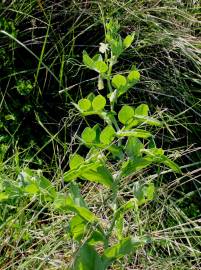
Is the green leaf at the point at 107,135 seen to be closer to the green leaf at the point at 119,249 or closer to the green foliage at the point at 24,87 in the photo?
the green leaf at the point at 119,249

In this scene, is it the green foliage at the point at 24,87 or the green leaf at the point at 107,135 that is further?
the green foliage at the point at 24,87

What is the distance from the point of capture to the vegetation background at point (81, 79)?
2240mm

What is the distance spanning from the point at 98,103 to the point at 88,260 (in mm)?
314

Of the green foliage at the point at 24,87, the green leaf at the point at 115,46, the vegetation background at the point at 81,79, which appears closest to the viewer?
the green leaf at the point at 115,46

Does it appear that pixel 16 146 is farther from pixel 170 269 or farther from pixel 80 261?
pixel 80 261

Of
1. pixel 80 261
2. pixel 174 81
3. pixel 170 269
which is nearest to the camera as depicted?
pixel 80 261

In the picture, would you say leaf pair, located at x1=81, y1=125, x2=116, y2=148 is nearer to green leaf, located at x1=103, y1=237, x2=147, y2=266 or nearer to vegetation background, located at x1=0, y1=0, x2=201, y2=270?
green leaf, located at x1=103, y1=237, x2=147, y2=266

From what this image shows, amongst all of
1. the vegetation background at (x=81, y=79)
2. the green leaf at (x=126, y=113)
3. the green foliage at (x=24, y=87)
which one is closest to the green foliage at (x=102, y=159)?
the green leaf at (x=126, y=113)

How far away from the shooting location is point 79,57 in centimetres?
254

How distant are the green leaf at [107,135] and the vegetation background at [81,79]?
72 cm

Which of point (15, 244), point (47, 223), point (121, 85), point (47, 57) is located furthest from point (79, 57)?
point (121, 85)

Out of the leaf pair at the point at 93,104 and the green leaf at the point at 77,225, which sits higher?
the leaf pair at the point at 93,104

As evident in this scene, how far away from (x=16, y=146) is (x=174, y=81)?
646mm

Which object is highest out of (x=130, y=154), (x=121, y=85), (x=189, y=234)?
(x=121, y=85)
